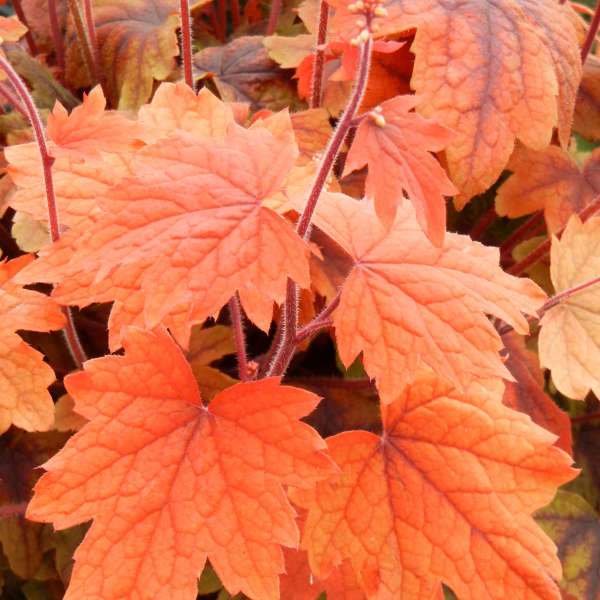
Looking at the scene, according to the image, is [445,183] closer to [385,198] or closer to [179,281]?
[385,198]

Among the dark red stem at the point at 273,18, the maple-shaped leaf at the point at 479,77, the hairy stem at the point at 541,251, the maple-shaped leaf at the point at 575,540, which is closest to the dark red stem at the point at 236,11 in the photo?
the dark red stem at the point at 273,18

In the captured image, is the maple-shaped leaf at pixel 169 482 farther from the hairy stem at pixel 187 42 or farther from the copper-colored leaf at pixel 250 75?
the copper-colored leaf at pixel 250 75

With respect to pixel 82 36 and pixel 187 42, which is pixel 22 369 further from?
pixel 82 36

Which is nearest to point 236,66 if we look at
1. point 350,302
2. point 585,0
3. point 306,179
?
point 306,179

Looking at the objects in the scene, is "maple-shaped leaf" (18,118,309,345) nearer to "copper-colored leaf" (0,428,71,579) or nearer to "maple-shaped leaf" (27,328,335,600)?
"maple-shaped leaf" (27,328,335,600)

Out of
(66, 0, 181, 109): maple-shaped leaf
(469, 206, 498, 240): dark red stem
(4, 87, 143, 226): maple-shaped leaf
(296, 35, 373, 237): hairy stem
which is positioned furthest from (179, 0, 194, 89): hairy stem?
(469, 206, 498, 240): dark red stem
